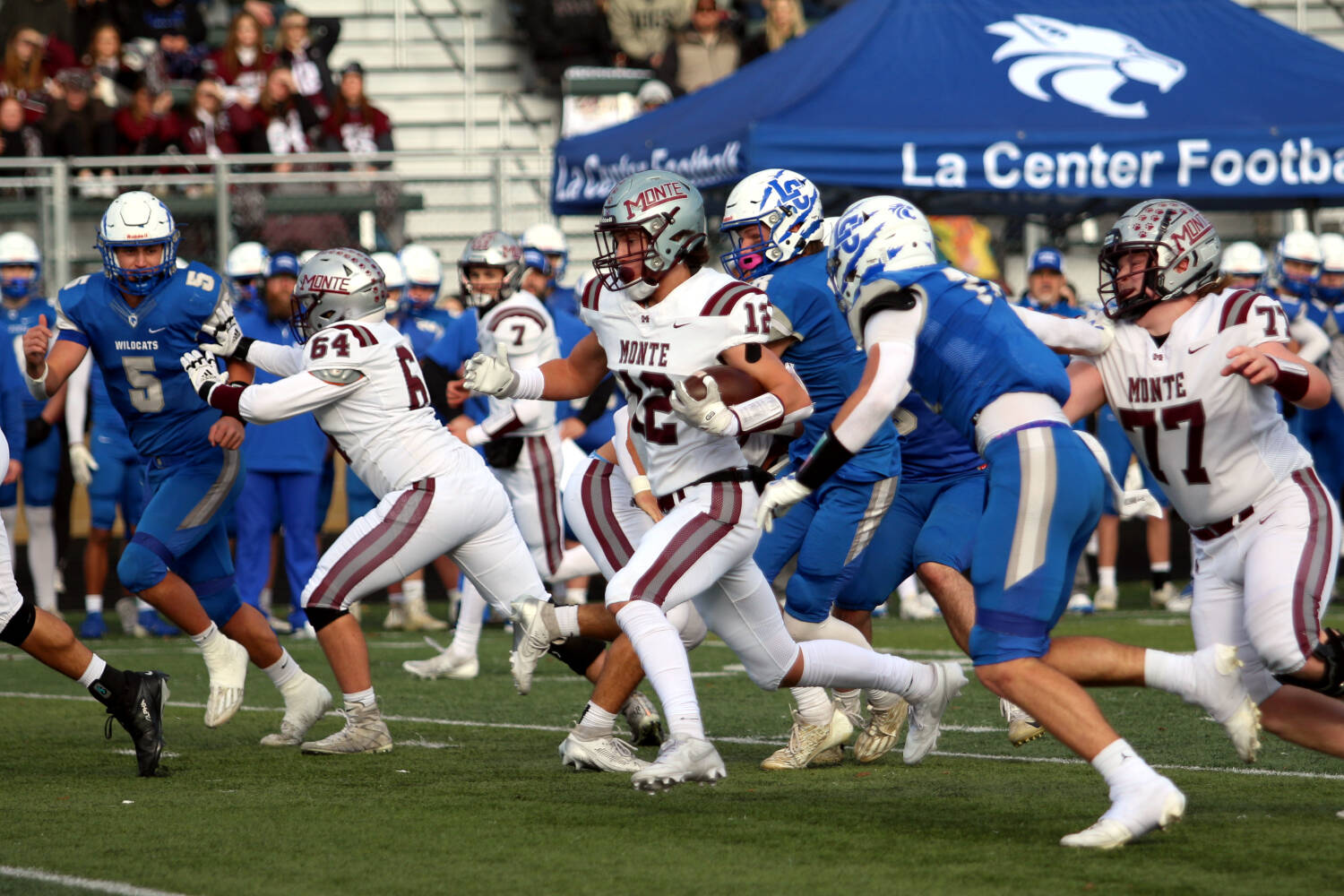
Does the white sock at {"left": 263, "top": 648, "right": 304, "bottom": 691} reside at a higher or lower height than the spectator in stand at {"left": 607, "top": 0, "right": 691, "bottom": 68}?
lower

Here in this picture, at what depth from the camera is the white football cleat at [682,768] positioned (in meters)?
4.91

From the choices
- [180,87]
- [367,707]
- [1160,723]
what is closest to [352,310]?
[367,707]

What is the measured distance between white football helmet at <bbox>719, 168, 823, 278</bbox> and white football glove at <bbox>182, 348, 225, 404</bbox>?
175 centimetres

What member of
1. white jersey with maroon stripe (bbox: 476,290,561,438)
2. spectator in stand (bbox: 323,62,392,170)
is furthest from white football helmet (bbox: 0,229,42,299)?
spectator in stand (bbox: 323,62,392,170)

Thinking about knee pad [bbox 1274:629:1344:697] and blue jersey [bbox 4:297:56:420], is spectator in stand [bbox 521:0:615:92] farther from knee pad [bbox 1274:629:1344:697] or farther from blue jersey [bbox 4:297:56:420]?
knee pad [bbox 1274:629:1344:697]

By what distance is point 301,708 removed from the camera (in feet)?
21.2

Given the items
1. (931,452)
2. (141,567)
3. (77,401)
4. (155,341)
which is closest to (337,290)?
(155,341)

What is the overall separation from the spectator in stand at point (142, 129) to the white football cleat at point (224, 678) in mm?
8844

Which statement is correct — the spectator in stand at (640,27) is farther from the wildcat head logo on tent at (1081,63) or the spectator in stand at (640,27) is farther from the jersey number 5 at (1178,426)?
the jersey number 5 at (1178,426)

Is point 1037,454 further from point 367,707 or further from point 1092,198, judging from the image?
point 1092,198

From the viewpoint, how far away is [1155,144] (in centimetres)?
1120

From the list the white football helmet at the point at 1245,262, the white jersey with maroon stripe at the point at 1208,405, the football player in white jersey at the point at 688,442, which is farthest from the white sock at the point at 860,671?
the white football helmet at the point at 1245,262

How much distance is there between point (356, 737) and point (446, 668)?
2.34 meters

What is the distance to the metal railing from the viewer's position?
42.4ft
